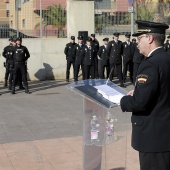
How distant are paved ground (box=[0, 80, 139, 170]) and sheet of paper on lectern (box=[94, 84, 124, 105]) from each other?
19.8 inches

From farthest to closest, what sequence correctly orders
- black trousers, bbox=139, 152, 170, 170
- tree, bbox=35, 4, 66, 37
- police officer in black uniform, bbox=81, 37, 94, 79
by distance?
tree, bbox=35, 4, 66, 37
police officer in black uniform, bbox=81, 37, 94, 79
black trousers, bbox=139, 152, 170, 170

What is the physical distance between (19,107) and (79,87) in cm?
689

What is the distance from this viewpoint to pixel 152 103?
3.80 metres

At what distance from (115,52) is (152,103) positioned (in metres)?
11.6

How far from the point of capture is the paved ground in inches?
243

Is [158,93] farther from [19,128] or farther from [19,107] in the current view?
[19,107]

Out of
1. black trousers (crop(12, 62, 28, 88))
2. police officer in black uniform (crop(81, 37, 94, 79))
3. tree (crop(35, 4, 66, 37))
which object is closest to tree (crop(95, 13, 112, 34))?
tree (crop(35, 4, 66, 37))

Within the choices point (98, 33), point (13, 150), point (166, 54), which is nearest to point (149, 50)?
point (166, 54)

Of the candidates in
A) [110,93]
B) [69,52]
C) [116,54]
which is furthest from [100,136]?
[69,52]

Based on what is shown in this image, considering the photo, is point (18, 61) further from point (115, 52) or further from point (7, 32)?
point (7, 32)

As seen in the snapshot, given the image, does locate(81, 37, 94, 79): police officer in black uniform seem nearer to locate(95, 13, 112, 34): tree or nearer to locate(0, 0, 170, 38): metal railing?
locate(0, 0, 170, 38): metal railing

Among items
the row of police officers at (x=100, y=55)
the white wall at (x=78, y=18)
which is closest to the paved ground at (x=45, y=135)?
the row of police officers at (x=100, y=55)

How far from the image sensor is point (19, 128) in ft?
28.9

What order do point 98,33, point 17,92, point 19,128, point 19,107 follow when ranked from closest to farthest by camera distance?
1. point 19,128
2. point 19,107
3. point 17,92
4. point 98,33
